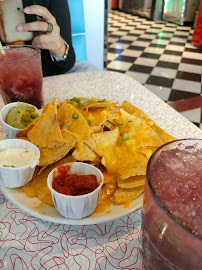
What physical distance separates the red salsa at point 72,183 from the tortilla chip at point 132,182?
0.29ft

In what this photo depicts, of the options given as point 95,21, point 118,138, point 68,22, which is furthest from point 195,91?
point 118,138

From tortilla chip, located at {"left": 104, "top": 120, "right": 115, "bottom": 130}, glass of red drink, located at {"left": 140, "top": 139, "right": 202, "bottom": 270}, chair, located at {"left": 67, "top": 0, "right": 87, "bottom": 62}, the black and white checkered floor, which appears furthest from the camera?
the black and white checkered floor

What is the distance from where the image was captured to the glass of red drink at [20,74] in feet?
3.86

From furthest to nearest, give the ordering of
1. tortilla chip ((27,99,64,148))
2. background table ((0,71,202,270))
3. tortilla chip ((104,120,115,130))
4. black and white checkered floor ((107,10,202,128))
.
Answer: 1. black and white checkered floor ((107,10,202,128))
2. tortilla chip ((104,120,115,130))
3. tortilla chip ((27,99,64,148))
4. background table ((0,71,202,270))

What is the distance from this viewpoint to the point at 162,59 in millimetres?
4734

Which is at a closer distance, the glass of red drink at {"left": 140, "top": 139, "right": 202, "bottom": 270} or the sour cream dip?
the glass of red drink at {"left": 140, "top": 139, "right": 202, "bottom": 270}

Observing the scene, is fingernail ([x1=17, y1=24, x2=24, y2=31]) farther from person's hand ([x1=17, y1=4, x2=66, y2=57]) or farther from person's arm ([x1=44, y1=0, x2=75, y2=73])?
person's arm ([x1=44, y1=0, x2=75, y2=73])

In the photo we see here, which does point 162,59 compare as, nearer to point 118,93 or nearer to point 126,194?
point 118,93

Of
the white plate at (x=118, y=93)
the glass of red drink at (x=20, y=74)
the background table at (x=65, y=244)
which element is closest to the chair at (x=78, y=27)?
the white plate at (x=118, y=93)

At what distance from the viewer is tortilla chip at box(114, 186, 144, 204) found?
29.1 inches

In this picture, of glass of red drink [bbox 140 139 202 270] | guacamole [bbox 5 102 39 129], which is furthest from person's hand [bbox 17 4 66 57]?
glass of red drink [bbox 140 139 202 270]

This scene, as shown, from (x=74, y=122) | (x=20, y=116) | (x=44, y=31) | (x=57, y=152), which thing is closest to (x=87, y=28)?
(x=44, y=31)

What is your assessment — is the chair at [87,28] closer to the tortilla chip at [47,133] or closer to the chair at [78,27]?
the chair at [78,27]

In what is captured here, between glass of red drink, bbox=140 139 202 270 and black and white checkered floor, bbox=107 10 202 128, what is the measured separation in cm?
242
